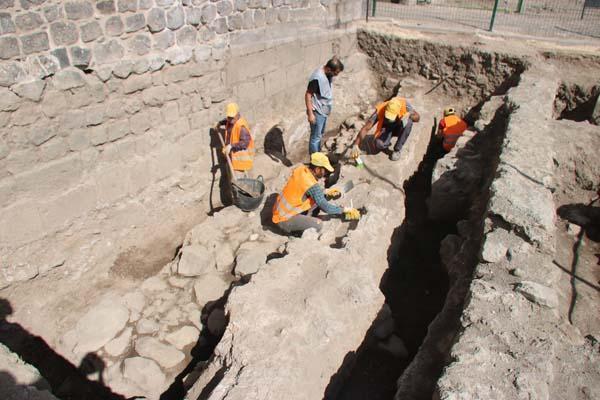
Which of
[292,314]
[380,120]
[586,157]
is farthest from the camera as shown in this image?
[380,120]

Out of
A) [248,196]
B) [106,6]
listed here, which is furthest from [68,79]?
[248,196]

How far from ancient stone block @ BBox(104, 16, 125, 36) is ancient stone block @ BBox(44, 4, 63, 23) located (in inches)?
18.9

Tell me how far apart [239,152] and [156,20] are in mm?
1902

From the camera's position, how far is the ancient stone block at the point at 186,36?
529 centimetres

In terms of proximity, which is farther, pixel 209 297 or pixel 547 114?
pixel 547 114

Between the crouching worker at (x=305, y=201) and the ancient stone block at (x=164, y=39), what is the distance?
223cm

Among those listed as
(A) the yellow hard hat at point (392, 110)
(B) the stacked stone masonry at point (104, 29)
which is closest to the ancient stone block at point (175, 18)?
(B) the stacked stone masonry at point (104, 29)

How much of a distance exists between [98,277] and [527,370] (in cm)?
448

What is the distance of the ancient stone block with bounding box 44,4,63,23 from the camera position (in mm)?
4039

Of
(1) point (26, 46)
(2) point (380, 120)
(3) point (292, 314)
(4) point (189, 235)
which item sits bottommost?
(4) point (189, 235)

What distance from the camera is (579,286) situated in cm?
444

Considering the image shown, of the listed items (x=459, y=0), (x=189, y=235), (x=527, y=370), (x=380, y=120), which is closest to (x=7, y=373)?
(x=189, y=235)

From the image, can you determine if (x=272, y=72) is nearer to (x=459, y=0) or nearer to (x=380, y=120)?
(x=380, y=120)

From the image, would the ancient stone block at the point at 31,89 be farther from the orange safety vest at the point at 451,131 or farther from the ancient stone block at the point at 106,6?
the orange safety vest at the point at 451,131
